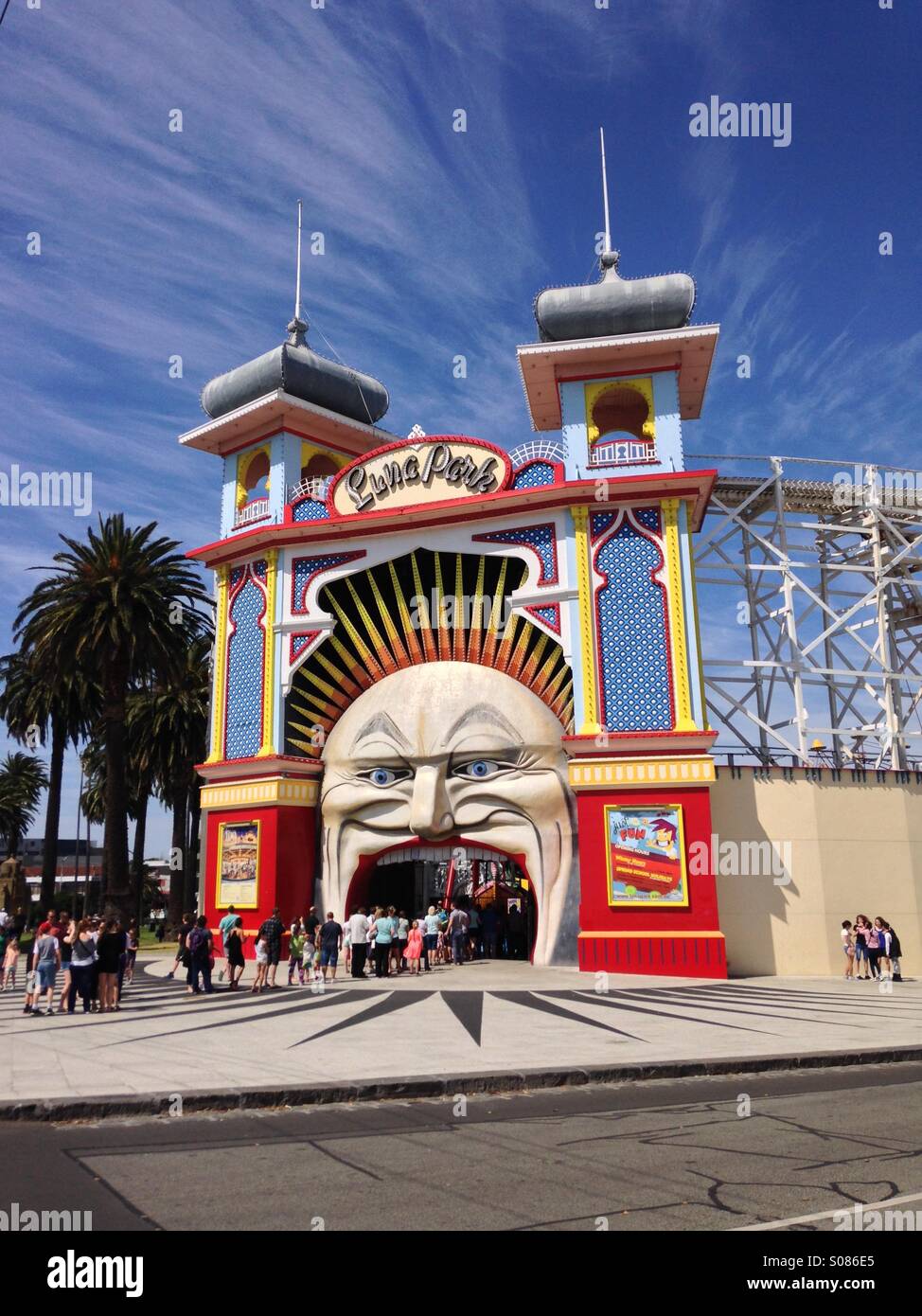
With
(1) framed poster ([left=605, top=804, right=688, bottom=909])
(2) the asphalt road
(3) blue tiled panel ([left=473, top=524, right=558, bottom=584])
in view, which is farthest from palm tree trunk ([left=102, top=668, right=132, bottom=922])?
(2) the asphalt road

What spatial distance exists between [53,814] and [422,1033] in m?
32.1

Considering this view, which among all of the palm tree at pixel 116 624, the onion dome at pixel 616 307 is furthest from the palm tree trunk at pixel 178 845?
the onion dome at pixel 616 307

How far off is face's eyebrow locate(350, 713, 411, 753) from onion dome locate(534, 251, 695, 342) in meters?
11.1

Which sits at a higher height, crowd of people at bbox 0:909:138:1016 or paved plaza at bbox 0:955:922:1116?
crowd of people at bbox 0:909:138:1016

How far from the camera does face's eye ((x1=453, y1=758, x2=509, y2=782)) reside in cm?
2573

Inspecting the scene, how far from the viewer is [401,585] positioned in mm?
28562

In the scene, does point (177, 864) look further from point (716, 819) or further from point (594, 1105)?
point (594, 1105)

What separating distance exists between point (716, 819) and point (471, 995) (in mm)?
8453

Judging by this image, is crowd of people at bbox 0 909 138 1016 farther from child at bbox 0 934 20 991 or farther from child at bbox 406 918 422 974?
child at bbox 406 918 422 974

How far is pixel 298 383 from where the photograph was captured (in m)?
30.1

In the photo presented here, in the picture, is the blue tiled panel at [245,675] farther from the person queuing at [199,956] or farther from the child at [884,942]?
the child at [884,942]

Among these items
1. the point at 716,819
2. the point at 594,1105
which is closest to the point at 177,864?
the point at 716,819
